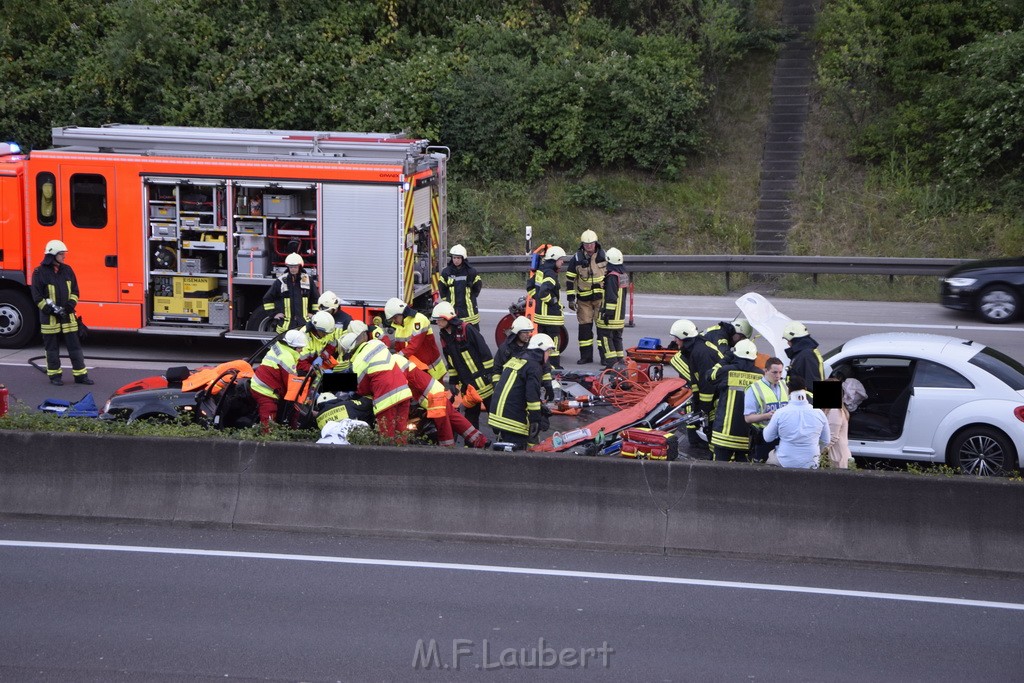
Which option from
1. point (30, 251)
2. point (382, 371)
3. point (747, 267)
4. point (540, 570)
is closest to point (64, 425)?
point (382, 371)

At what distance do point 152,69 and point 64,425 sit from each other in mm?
18064

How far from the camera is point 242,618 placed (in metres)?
7.27

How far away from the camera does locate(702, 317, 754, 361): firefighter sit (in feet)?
36.3

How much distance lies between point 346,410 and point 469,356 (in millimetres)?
1818

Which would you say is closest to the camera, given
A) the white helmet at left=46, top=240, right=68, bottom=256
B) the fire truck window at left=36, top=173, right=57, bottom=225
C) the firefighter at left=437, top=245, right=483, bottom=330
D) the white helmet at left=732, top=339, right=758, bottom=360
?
the white helmet at left=732, top=339, right=758, bottom=360

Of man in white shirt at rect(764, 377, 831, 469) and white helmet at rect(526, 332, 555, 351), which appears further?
white helmet at rect(526, 332, 555, 351)

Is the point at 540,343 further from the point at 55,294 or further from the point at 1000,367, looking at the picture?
the point at 55,294

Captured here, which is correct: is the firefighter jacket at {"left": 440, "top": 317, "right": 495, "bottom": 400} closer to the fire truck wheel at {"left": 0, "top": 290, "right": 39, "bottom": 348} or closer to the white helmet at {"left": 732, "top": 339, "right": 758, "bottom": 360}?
the white helmet at {"left": 732, "top": 339, "right": 758, "bottom": 360}

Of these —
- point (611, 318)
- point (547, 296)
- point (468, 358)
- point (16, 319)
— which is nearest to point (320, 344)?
point (468, 358)

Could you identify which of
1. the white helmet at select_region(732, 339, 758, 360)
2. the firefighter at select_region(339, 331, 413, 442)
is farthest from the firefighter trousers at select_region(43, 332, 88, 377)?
the white helmet at select_region(732, 339, 758, 360)

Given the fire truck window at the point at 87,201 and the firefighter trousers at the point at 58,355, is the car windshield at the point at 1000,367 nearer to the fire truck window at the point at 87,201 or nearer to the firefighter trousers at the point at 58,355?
the firefighter trousers at the point at 58,355

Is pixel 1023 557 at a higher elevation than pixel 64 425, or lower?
lower

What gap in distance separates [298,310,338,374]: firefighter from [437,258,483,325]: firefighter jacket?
325 cm

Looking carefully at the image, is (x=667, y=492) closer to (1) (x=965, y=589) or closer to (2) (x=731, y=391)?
(2) (x=731, y=391)
